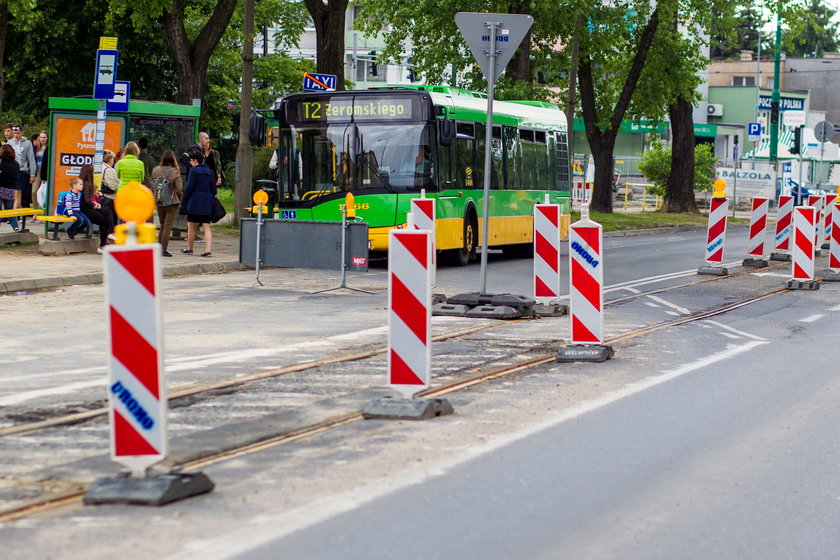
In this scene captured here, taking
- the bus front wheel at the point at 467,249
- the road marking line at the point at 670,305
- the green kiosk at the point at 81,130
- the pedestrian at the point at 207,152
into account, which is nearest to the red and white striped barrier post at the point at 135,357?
the road marking line at the point at 670,305

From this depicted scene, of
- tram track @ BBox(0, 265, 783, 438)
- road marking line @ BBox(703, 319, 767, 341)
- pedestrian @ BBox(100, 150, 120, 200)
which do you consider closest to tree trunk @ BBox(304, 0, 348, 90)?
pedestrian @ BBox(100, 150, 120, 200)

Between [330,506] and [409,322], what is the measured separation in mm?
2456

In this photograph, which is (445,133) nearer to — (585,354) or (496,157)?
(496,157)

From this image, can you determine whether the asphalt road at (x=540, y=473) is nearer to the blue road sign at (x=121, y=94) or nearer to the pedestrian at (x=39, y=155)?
the blue road sign at (x=121, y=94)

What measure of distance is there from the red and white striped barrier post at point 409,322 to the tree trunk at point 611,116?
3371 cm

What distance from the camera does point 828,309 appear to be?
1611 cm

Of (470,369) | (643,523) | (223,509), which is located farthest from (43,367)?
(643,523)

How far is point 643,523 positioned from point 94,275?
12.9 meters

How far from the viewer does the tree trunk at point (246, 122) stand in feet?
80.6

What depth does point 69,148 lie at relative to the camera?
23734 mm

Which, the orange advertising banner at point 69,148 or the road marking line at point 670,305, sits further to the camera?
the orange advertising banner at point 69,148

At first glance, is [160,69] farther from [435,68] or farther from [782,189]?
[782,189]

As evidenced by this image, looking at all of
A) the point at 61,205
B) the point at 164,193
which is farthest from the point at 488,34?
the point at 61,205

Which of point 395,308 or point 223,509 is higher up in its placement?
point 395,308
